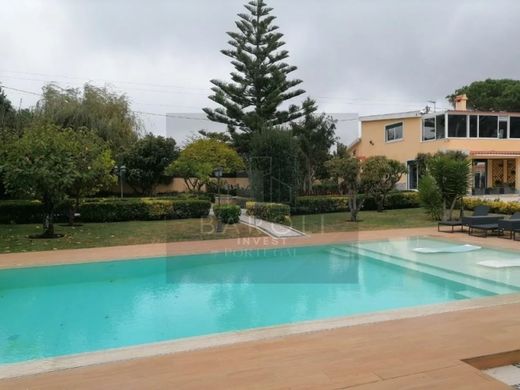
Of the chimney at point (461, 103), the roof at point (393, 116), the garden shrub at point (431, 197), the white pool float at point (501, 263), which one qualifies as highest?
the chimney at point (461, 103)

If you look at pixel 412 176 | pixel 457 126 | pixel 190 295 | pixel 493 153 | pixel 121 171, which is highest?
pixel 457 126

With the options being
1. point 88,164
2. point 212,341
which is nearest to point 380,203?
point 88,164

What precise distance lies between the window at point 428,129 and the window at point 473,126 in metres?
1.63

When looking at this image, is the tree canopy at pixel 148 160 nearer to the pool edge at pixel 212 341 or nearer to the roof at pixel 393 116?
the roof at pixel 393 116

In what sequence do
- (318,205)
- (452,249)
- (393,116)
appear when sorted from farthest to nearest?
1. (393,116)
2. (318,205)
3. (452,249)

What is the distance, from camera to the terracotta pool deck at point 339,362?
9.62 ft

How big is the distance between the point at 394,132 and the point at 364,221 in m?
10.8

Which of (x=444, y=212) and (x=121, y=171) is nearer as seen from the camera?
(x=444, y=212)

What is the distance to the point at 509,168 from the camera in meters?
22.1

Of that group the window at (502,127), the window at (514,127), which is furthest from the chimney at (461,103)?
the window at (514,127)

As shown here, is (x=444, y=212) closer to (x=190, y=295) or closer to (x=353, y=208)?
(x=353, y=208)

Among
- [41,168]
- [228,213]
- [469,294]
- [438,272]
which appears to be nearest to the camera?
[469,294]

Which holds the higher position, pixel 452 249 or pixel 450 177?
pixel 450 177

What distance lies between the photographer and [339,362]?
326 centimetres
